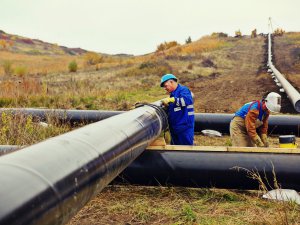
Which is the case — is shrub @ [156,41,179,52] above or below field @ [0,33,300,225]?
above

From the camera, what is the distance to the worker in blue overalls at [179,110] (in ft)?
20.2

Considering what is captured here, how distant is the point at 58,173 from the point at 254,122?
448 cm

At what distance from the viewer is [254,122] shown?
19.9 feet

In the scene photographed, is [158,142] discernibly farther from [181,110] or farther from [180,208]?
[181,110]

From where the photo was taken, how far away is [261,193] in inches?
186

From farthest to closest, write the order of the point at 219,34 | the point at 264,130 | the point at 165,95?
the point at 219,34 < the point at 165,95 < the point at 264,130

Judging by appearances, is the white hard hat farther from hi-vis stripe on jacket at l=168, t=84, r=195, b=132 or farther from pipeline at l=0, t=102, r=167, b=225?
pipeline at l=0, t=102, r=167, b=225

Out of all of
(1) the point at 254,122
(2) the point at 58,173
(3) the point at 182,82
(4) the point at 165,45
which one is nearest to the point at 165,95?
(3) the point at 182,82

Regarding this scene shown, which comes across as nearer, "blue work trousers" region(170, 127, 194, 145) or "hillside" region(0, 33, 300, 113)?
"blue work trousers" region(170, 127, 194, 145)

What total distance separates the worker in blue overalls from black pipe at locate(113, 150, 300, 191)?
1.45 meters

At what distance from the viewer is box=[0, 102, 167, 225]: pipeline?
1.73m

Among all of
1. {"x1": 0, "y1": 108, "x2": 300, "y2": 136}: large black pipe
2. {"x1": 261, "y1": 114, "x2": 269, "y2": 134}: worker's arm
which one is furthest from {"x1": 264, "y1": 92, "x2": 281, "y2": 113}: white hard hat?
{"x1": 0, "y1": 108, "x2": 300, "y2": 136}: large black pipe

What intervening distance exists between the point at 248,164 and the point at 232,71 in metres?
18.0

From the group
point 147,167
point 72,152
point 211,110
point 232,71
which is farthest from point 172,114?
point 232,71
